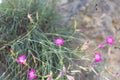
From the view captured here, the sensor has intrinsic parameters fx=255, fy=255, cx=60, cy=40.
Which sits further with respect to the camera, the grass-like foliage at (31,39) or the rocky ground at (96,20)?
the rocky ground at (96,20)

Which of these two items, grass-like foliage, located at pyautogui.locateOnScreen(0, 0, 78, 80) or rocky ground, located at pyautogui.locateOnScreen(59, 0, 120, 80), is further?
rocky ground, located at pyautogui.locateOnScreen(59, 0, 120, 80)

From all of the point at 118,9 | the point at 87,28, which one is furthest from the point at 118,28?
the point at 87,28

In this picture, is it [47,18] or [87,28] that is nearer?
[47,18]

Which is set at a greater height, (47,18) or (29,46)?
(47,18)

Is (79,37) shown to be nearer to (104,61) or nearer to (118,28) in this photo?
(104,61)

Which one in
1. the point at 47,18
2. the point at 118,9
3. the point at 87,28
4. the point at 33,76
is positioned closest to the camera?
the point at 33,76

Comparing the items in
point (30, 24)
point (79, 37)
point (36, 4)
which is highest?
point (36, 4)

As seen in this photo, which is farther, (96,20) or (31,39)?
(96,20)

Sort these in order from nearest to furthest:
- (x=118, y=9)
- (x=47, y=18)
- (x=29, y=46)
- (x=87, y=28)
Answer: (x=29, y=46) < (x=47, y=18) < (x=87, y=28) < (x=118, y=9)
